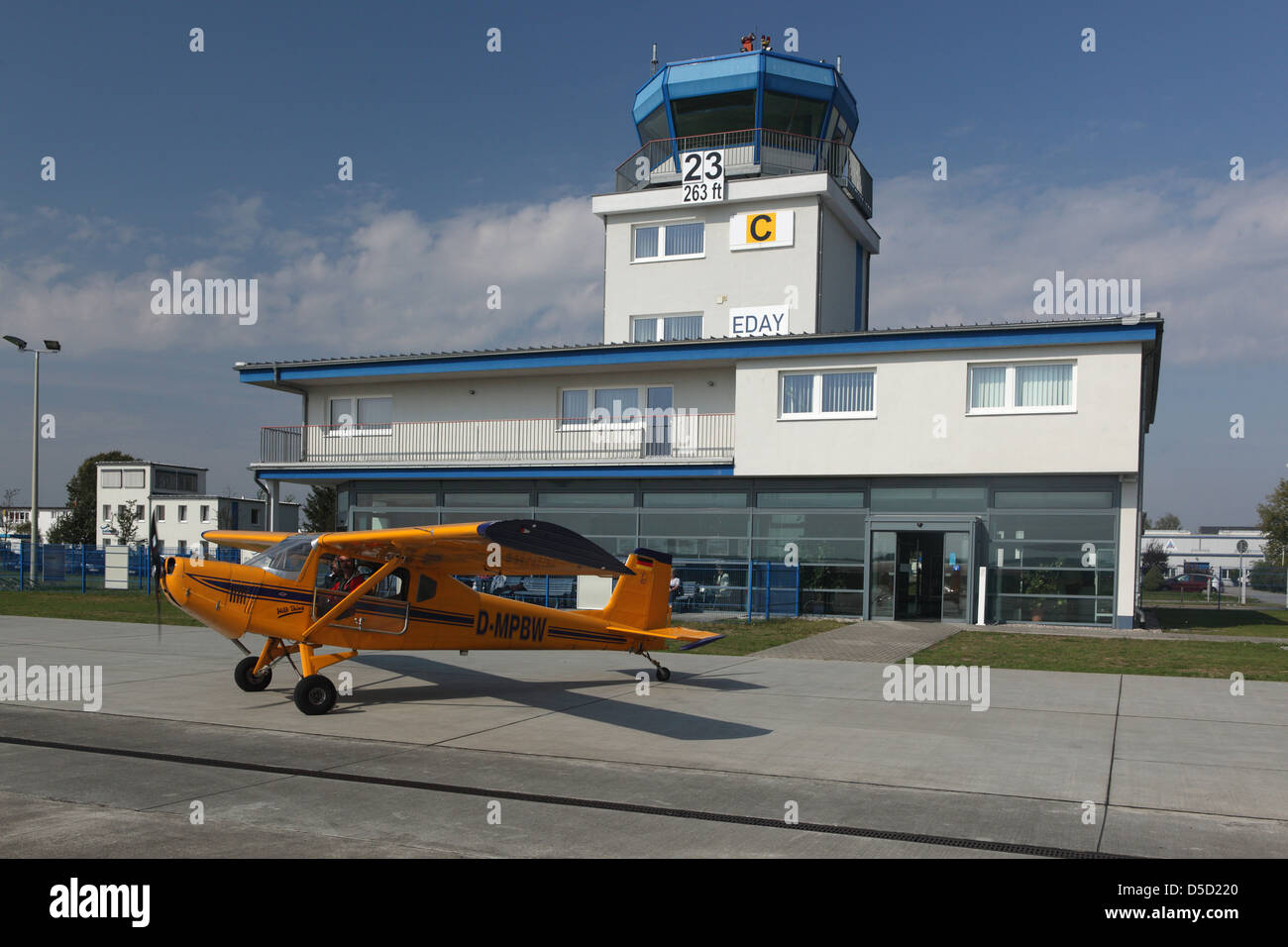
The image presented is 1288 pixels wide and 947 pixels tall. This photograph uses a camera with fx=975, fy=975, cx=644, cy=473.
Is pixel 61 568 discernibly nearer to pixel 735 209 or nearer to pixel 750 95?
pixel 735 209

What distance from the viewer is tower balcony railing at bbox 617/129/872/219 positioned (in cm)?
3019

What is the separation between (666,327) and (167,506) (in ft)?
163

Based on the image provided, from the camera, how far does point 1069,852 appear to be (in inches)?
236

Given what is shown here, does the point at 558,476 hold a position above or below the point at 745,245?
below

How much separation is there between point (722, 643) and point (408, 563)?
8.65 m

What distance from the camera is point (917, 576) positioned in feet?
76.8

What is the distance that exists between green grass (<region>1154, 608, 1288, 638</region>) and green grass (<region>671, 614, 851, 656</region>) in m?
8.45

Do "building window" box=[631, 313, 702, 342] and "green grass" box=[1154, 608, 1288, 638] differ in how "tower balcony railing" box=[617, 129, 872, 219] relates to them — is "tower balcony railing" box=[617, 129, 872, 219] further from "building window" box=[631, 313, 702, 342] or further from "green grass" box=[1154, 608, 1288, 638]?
"green grass" box=[1154, 608, 1288, 638]

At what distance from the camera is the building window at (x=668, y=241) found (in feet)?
98.7

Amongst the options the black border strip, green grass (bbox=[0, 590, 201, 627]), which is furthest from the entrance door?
the black border strip
